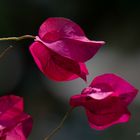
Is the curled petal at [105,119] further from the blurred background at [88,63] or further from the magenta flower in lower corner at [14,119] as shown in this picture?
the blurred background at [88,63]

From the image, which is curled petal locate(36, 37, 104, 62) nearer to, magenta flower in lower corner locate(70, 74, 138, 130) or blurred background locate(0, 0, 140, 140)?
magenta flower in lower corner locate(70, 74, 138, 130)

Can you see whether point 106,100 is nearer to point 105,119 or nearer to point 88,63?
point 105,119

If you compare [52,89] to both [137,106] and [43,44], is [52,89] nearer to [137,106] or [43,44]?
[137,106]

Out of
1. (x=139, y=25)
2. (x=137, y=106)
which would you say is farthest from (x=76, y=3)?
(x=137, y=106)

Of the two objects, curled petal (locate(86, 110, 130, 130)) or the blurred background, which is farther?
the blurred background

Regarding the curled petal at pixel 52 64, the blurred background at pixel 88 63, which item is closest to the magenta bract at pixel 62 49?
the curled petal at pixel 52 64

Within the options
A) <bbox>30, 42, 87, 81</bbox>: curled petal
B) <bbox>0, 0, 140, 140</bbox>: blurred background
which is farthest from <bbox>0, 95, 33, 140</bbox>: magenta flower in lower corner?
<bbox>0, 0, 140, 140</bbox>: blurred background
